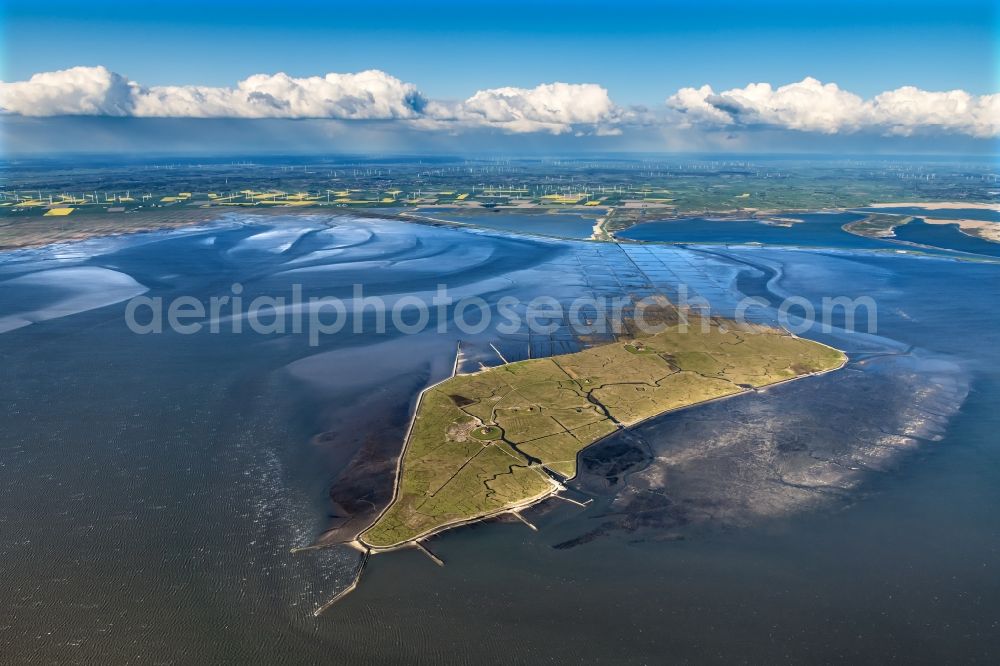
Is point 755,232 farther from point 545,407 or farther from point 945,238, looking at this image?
point 545,407

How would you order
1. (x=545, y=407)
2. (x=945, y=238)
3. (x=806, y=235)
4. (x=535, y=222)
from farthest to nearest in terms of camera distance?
(x=535, y=222)
(x=806, y=235)
(x=945, y=238)
(x=545, y=407)

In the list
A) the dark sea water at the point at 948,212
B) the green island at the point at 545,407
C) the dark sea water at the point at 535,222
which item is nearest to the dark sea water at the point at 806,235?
the dark sea water at the point at 948,212

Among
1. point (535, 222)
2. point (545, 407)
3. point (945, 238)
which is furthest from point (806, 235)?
point (545, 407)

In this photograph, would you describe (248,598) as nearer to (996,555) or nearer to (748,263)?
(996,555)

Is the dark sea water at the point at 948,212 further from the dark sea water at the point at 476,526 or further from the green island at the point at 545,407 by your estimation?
the green island at the point at 545,407

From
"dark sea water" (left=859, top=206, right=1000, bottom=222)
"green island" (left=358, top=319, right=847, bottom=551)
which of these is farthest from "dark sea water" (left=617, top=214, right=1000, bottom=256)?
"green island" (left=358, top=319, right=847, bottom=551)

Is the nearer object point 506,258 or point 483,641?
point 483,641

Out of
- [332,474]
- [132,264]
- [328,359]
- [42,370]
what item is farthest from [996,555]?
[132,264]
